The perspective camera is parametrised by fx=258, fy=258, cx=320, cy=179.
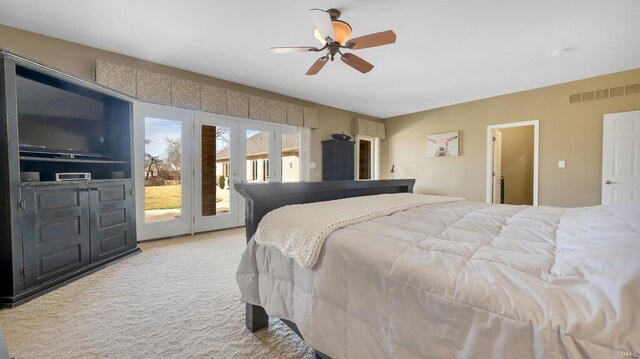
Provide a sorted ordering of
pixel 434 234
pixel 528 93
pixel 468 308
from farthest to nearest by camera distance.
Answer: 1. pixel 528 93
2. pixel 434 234
3. pixel 468 308

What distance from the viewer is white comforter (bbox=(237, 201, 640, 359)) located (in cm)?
58

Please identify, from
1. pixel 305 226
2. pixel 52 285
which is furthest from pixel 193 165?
pixel 305 226

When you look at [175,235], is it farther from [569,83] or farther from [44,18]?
[569,83]

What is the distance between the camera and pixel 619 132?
148 inches

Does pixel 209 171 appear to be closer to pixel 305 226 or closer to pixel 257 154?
pixel 257 154

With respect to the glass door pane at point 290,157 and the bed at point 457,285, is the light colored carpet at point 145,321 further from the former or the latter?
the glass door pane at point 290,157

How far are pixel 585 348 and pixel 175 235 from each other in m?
4.32

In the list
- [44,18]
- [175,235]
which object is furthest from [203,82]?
[175,235]

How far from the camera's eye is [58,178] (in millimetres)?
2338

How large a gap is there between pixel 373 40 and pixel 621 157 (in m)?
4.24

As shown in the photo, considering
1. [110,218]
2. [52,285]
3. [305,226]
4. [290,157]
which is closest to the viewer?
[305,226]

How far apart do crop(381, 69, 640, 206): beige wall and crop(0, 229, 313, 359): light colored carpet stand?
16.3 ft

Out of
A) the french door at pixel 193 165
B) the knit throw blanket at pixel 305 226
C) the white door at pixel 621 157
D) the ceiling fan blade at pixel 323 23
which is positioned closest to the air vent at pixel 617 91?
the white door at pixel 621 157

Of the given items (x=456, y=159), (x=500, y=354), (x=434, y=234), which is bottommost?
(x=500, y=354)
